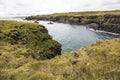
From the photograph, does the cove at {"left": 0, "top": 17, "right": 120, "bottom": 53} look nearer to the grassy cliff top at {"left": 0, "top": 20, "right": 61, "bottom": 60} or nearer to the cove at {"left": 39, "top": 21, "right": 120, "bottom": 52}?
the cove at {"left": 39, "top": 21, "right": 120, "bottom": 52}

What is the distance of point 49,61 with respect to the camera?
926 inches

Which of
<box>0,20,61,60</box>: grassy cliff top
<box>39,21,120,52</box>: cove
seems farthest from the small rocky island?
<box>39,21,120,52</box>: cove

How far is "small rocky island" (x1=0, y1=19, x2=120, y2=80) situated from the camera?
16516 millimetres

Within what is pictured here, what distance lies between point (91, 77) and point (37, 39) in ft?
116

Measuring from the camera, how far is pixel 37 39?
167 ft

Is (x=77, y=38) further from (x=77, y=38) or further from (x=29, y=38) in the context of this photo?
(x=29, y=38)

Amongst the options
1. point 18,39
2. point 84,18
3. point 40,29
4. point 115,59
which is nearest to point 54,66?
point 115,59

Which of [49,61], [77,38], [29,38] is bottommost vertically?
[77,38]

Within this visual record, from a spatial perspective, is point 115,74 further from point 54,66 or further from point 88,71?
point 54,66

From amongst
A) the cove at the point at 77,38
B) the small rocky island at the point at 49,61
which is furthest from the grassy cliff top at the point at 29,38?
the cove at the point at 77,38

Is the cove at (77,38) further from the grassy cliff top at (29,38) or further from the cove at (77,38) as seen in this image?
the grassy cliff top at (29,38)

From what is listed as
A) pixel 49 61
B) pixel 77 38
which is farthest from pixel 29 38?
pixel 77 38

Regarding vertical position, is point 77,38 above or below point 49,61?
below

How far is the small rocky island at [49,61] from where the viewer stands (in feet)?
54.2
